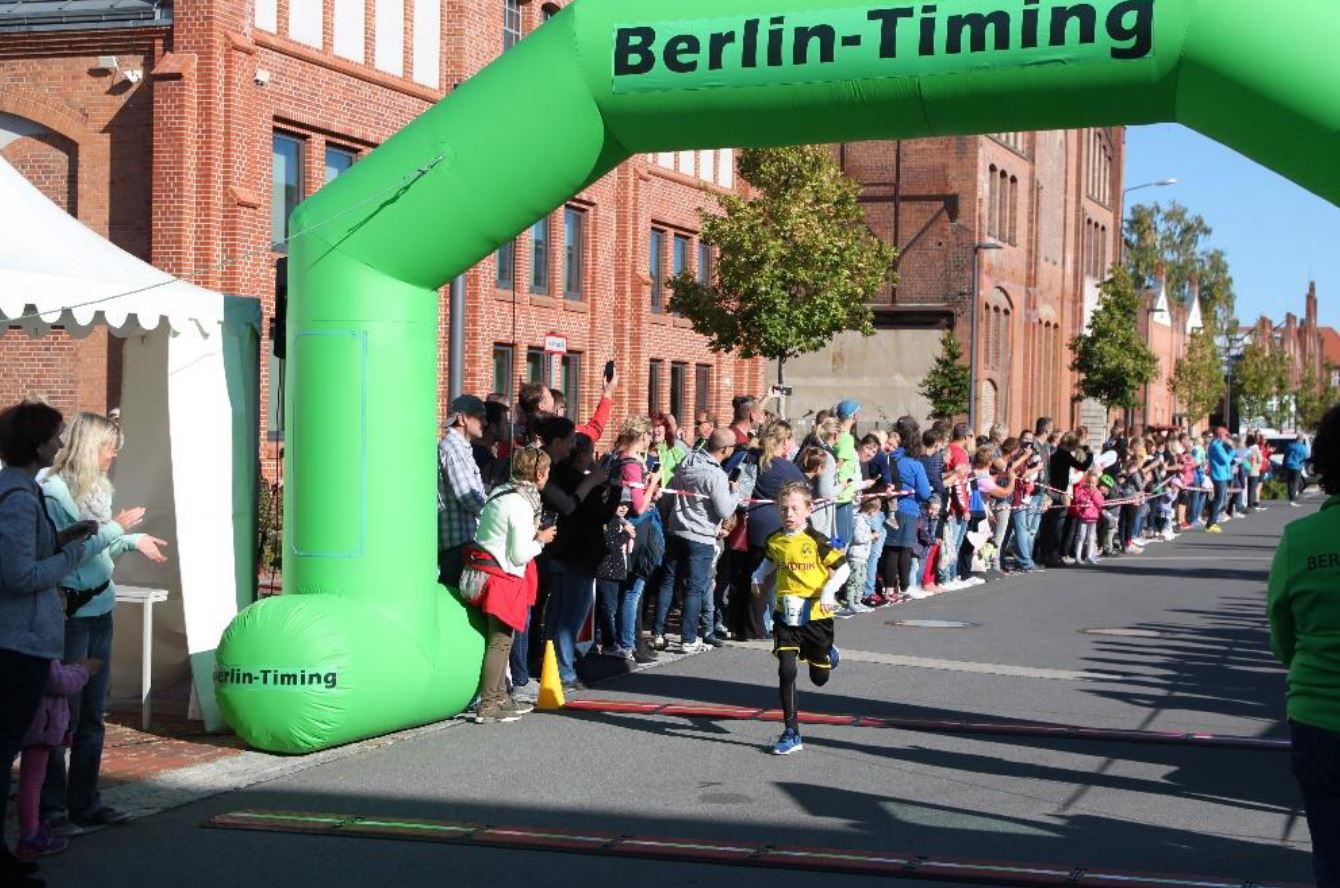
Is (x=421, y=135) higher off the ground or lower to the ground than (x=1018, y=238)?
lower

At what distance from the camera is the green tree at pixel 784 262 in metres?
32.2

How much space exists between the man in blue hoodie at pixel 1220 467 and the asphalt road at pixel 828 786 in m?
22.6

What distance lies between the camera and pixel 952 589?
20703mm

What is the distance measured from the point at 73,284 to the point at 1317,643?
6438 millimetres

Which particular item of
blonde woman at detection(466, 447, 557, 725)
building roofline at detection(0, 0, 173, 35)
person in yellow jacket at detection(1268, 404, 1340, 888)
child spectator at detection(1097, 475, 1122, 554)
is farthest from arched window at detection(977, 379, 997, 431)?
person in yellow jacket at detection(1268, 404, 1340, 888)

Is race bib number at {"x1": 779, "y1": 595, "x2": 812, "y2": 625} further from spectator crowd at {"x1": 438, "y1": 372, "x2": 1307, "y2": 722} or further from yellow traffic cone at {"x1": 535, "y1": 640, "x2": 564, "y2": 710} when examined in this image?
yellow traffic cone at {"x1": 535, "y1": 640, "x2": 564, "y2": 710}

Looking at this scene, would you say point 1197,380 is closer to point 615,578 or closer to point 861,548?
point 861,548

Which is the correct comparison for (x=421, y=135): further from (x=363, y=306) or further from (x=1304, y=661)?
(x=1304, y=661)

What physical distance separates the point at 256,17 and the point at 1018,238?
35.1 meters

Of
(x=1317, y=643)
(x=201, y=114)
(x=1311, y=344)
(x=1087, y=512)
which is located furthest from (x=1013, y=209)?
(x=1311, y=344)

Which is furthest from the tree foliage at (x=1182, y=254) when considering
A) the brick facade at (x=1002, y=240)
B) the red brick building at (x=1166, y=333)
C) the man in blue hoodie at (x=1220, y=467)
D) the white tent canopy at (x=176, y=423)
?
the white tent canopy at (x=176, y=423)

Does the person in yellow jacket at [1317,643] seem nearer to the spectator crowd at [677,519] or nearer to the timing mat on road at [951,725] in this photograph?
the spectator crowd at [677,519]

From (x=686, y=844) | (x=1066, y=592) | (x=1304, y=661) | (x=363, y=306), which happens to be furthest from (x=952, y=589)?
(x=1304, y=661)

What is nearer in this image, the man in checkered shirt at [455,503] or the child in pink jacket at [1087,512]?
the man in checkered shirt at [455,503]
